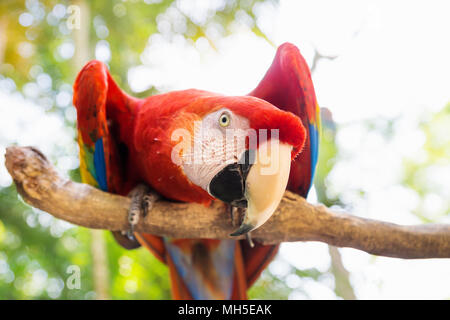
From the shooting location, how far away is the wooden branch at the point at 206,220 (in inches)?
54.2

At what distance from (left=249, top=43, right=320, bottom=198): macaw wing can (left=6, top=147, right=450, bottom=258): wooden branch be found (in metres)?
0.16

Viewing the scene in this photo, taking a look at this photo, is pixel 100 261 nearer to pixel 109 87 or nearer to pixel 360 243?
pixel 109 87

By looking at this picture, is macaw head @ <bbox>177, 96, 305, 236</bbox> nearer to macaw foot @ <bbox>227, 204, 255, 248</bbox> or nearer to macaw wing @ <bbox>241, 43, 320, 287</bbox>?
macaw foot @ <bbox>227, 204, 255, 248</bbox>

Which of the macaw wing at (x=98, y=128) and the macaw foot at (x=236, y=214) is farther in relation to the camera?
the macaw wing at (x=98, y=128)

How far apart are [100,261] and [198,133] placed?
1549 mm

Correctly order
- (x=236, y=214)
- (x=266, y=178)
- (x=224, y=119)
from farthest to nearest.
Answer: (x=236, y=214), (x=224, y=119), (x=266, y=178)


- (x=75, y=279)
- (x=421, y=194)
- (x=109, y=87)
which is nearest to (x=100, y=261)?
(x=75, y=279)

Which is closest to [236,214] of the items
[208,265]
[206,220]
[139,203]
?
[206,220]

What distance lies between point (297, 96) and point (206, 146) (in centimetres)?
57

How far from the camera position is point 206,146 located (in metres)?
1.23

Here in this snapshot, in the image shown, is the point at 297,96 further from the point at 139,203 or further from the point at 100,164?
the point at 100,164

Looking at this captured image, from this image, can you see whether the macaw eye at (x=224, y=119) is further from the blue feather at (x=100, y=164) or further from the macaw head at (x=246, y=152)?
the blue feather at (x=100, y=164)

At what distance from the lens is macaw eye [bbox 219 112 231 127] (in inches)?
47.2

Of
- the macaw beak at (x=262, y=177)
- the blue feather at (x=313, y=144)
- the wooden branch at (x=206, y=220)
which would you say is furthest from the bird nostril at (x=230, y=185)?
the blue feather at (x=313, y=144)
